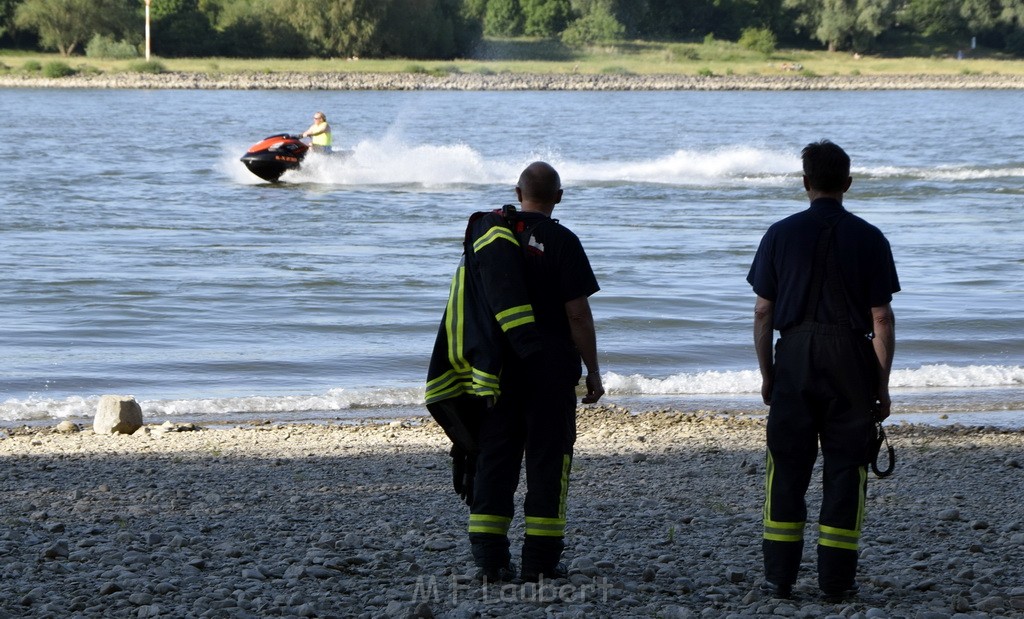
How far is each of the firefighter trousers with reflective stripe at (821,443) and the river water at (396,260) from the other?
6003 mm

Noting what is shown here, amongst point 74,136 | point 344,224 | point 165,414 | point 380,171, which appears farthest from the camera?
point 74,136

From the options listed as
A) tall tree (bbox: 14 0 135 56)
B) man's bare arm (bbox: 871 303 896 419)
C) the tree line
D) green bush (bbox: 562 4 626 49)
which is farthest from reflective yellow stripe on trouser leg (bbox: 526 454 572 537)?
green bush (bbox: 562 4 626 49)

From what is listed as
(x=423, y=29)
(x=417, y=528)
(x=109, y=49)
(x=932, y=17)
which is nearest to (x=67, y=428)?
(x=417, y=528)

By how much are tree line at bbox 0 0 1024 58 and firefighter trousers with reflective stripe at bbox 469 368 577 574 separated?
93906 millimetres

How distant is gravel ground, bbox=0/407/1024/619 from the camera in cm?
513

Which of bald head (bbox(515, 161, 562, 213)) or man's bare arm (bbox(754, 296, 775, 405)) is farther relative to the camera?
bald head (bbox(515, 161, 562, 213))

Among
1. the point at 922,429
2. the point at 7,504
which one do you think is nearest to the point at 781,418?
the point at 7,504

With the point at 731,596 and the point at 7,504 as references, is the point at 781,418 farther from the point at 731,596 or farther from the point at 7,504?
the point at 7,504

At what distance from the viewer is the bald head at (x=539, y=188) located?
5156mm

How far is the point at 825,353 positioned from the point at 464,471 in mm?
1521

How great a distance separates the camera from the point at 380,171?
34.6 metres

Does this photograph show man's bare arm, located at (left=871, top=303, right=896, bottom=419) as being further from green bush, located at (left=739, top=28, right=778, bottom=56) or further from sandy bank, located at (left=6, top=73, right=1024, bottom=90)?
green bush, located at (left=739, top=28, right=778, bottom=56)

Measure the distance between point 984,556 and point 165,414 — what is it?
6980mm

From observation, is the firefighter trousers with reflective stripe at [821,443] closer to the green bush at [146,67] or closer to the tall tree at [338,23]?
the green bush at [146,67]
